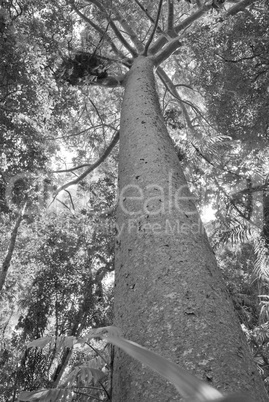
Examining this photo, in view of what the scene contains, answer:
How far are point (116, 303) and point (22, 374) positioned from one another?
4.43 meters

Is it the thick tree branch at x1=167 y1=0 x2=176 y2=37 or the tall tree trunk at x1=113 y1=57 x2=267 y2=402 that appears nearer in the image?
the tall tree trunk at x1=113 y1=57 x2=267 y2=402

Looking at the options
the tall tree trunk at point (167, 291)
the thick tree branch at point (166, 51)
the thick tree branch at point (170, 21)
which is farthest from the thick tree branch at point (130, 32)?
the tall tree trunk at point (167, 291)

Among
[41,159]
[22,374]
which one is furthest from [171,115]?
[22,374]

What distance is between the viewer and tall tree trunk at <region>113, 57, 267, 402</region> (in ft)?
3.16

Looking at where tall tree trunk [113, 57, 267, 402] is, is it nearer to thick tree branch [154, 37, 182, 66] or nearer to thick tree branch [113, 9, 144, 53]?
thick tree branch [154, 37, 182, 66]

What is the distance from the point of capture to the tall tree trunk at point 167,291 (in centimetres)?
96

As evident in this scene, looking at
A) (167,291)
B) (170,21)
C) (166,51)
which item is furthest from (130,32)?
(167,291)

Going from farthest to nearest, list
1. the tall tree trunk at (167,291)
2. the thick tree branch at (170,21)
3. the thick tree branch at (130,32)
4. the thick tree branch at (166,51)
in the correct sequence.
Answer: the thick tree branch at (130,32) < the thick tree branch at (170,21) < the thick tree branch at (166,51) < the tall tree trunk at (167,291)

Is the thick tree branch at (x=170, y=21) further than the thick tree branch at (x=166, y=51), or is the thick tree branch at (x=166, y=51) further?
the thick tree branch at (x=170, y=21)

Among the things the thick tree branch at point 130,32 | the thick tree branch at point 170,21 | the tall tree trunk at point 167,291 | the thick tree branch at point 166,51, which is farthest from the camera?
the thick tree branch at point 130,32

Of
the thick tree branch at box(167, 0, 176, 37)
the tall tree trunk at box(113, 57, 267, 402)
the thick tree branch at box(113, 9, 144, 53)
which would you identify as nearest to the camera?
the tall tree trunk at box(113, 57, 267, 402)

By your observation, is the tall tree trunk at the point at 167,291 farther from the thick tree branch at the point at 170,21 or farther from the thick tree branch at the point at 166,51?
the thick tree branch at the point at 170,21

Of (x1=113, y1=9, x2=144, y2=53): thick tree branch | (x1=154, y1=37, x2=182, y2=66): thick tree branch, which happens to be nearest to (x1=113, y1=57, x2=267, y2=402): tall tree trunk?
(x1=154, y1=37, x2=182, y2=66): thick tree branch

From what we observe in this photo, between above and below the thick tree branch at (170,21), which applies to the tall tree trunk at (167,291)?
below
